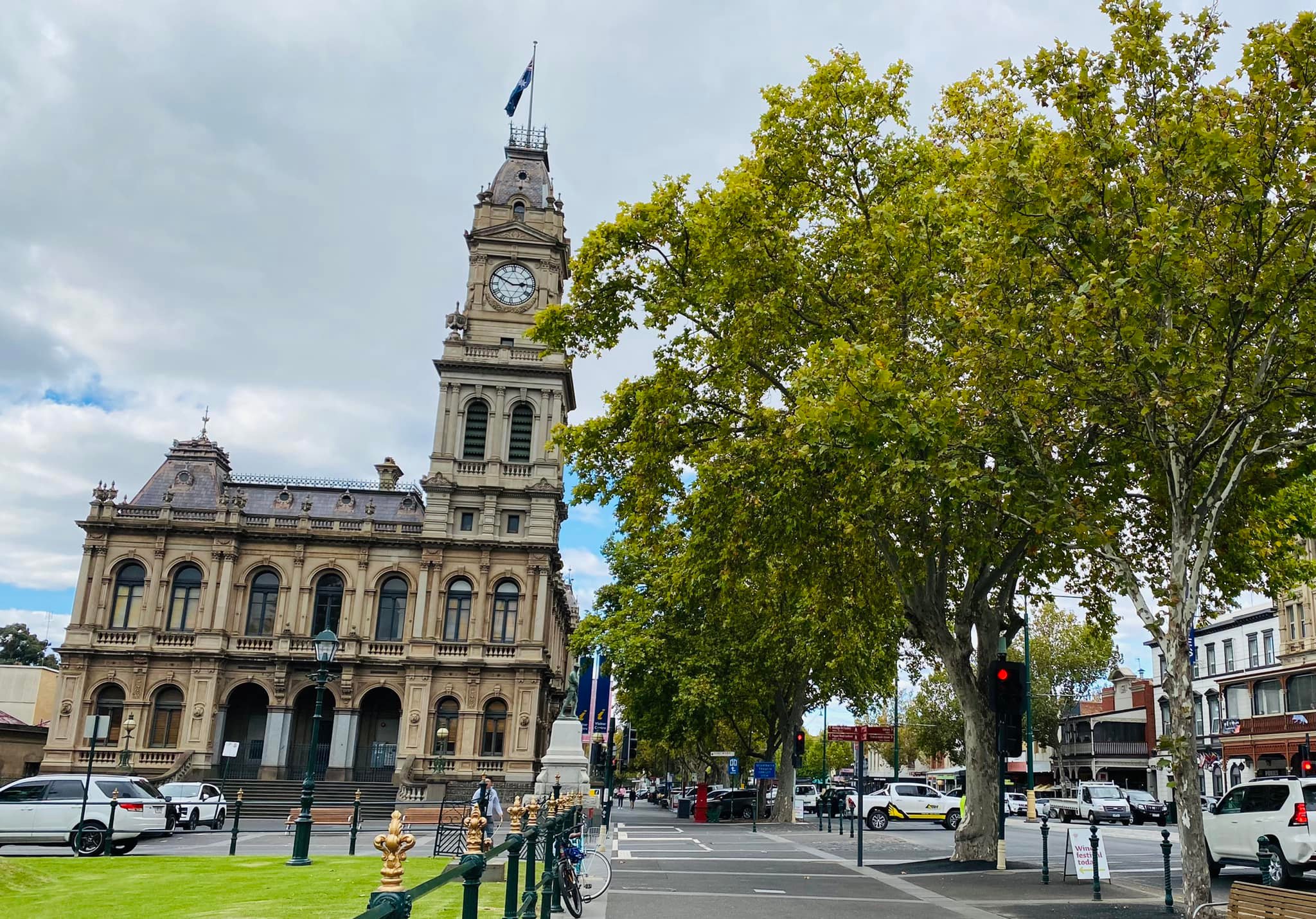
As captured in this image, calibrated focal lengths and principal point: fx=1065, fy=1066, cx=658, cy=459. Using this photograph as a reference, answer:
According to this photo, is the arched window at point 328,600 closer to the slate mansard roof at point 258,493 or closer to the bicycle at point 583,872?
the slate mansard roof at point 258,493

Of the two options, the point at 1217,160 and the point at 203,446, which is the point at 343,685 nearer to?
the point at 203,446

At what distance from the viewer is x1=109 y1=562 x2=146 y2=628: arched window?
5294 centimetres

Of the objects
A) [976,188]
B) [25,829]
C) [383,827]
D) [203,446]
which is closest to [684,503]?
[976,188]

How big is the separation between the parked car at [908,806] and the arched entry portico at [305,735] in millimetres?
25554

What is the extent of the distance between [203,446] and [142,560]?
795 cm

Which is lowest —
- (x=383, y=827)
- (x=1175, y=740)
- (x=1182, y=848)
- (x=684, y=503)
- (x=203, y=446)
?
(x=383, y=827)

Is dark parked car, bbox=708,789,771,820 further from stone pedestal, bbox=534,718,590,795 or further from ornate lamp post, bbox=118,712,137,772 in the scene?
ornate lamp post, bbox=118,712,137,772

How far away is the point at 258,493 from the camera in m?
57.8

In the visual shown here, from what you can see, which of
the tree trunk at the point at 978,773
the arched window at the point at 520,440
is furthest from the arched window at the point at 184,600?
the tree trunk at the point at 978,773

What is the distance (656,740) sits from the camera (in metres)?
50.5

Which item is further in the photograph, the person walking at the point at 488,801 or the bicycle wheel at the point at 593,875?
the person walking at the point at 488,801

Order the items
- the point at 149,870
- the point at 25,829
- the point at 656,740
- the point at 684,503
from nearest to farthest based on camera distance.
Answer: the point at 149,870 → the point at 684,503 → the point at 25,829 → the point at 656,740

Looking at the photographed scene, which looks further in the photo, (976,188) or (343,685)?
(343,685)

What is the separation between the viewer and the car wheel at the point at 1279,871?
17.0 m
